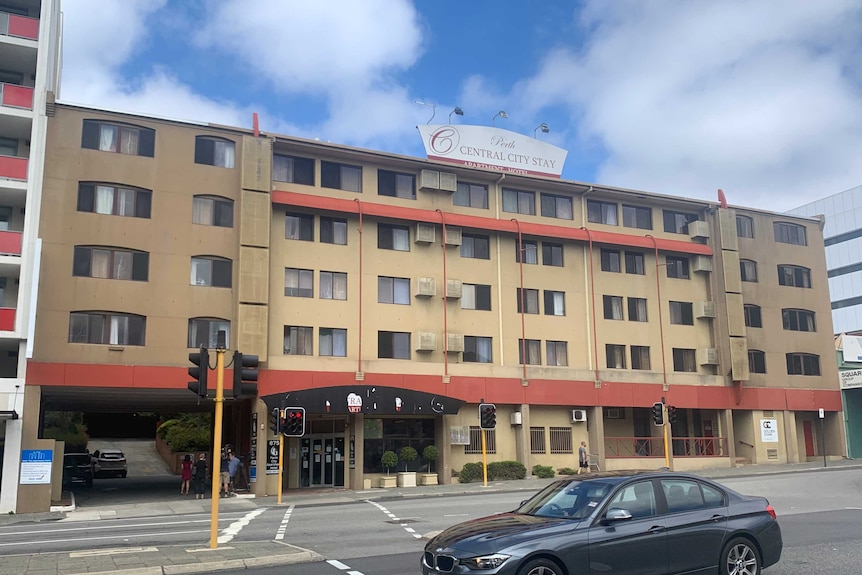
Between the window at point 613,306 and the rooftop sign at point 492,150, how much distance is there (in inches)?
274

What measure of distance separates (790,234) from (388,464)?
28955mm

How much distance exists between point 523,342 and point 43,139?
22762 millimetres

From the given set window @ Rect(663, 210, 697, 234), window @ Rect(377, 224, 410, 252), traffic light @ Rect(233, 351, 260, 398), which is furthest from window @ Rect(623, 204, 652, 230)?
traffic light @ Rect(233, 351, 260, 398)

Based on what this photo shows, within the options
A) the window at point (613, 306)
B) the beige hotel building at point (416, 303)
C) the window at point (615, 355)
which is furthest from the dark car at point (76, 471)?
the window at point (613, 306)

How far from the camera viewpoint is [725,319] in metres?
44.4

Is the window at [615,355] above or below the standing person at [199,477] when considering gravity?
above

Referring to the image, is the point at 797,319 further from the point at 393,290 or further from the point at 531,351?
the point at 393,290

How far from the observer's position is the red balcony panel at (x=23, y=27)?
3281 cm

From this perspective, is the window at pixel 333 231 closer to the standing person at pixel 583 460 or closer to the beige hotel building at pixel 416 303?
the beige hotel building at pixel 416 303

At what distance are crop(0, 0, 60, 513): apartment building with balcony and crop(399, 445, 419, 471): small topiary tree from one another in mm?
15190

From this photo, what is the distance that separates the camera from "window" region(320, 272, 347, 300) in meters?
36.9

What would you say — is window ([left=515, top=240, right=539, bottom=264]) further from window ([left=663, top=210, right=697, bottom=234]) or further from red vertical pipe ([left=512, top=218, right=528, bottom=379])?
window ([left=663, top=210, right=697, bottom=234])

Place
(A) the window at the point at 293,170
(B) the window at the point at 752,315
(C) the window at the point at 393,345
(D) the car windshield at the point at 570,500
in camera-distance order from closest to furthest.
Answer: (D) the car windshield at the point at 570,500, (A) the window at the point at 293,170, (C) the window at the point at 393,345, (B) the window at the point at 752,315

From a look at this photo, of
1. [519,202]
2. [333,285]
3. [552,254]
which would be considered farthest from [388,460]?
[519,202]
